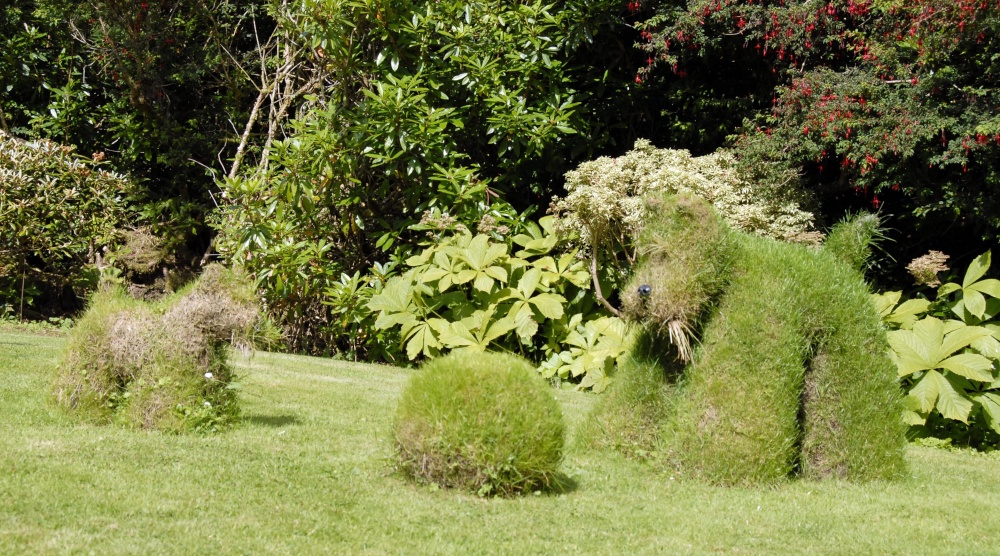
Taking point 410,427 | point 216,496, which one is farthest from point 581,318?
point 216,496

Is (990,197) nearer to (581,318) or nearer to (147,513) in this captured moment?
(581,318)

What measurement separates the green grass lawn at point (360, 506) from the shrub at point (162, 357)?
0.17 m

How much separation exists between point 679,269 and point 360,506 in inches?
94.2

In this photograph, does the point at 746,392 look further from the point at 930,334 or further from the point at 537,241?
the point at 537,241

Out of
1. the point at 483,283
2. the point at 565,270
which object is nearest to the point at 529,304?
the point at 483,283

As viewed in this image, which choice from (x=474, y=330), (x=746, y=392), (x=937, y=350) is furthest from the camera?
(x=474, y=330)

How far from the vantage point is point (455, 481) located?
5.19 metres

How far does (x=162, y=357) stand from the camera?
6000 mm

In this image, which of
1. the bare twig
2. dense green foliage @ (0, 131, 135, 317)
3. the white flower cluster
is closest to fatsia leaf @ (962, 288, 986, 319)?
the white flower cluster

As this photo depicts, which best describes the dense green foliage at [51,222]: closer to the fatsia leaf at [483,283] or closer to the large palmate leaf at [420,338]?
the large palmate leaf at [420,338]

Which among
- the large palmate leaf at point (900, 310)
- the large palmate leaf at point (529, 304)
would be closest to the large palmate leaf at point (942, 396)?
the large palmate leaf at point (900, 310)

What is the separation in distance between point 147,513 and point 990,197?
8722mm

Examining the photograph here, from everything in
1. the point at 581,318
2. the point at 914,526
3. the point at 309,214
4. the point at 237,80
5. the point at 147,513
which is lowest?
the point at 147,513

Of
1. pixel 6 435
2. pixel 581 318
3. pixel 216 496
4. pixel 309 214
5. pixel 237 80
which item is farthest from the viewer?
pixel 237 80
